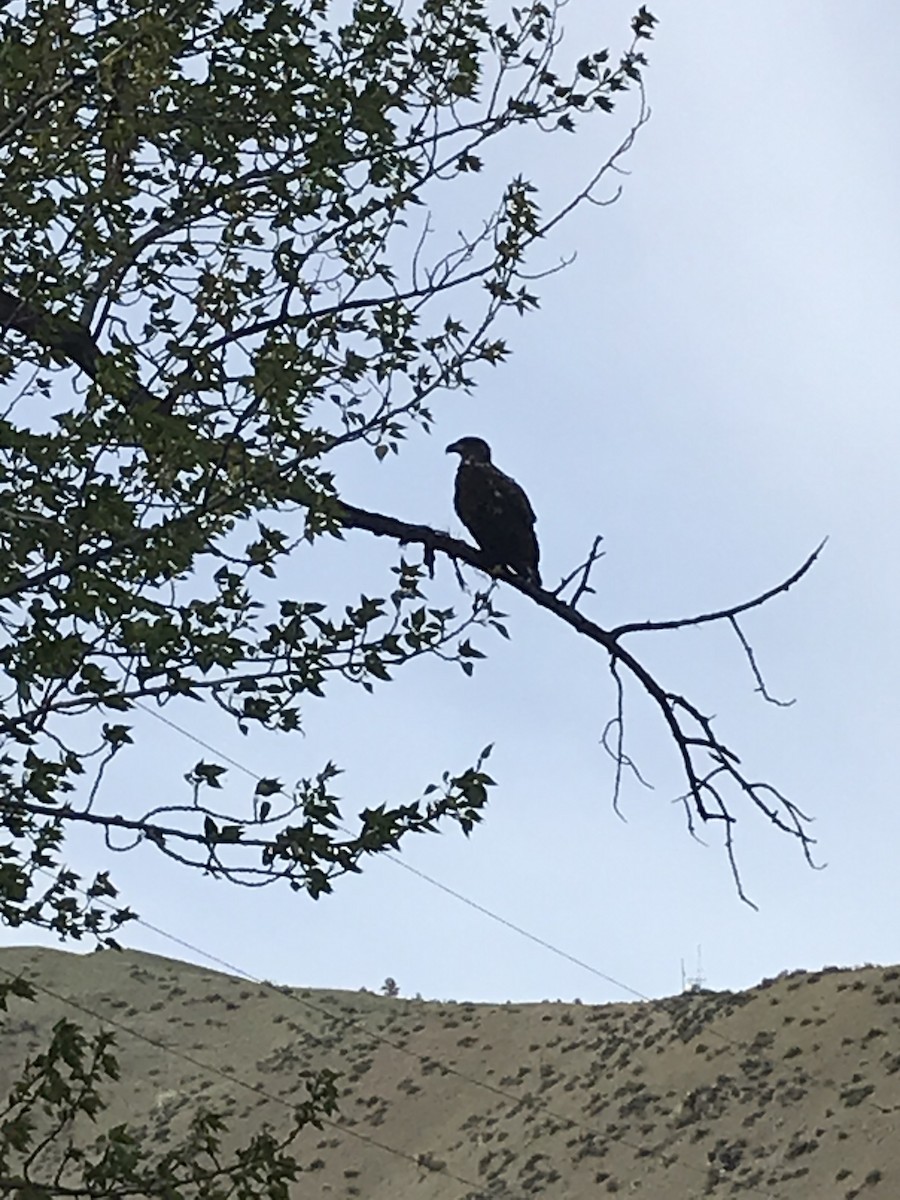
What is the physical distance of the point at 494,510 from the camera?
10.9 m

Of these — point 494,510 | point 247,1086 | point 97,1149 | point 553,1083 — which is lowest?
point 97,1149

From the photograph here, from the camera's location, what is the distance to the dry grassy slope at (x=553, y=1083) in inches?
1286

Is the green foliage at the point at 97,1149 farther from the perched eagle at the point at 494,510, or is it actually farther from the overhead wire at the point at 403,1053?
the overhead wire at the point at 403,1053

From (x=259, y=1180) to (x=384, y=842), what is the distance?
936mm

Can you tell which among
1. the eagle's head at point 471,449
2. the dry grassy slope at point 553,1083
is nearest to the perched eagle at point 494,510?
the eagle's head at point 471,449

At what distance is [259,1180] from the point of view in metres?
4.34

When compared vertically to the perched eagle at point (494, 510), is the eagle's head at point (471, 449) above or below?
above

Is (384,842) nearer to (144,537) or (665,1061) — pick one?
(144,537)

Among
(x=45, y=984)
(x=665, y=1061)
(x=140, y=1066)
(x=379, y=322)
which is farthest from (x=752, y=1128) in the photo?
(x=379, y=322)

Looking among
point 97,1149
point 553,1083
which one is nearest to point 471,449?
point 97,1149

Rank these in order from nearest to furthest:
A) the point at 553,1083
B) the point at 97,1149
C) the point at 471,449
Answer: the point at 97,1149, the point at 471,449, the point at 553,1083

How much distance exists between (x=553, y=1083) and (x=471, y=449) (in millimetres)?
29625

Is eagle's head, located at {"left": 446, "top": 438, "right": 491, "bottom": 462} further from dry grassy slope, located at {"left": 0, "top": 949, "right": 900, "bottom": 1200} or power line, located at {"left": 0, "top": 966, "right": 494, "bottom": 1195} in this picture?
power line, located at {"left": 0, "top": 966, "right": 494, "bottom": 1195}

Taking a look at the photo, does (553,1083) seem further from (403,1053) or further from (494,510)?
(494,510)
